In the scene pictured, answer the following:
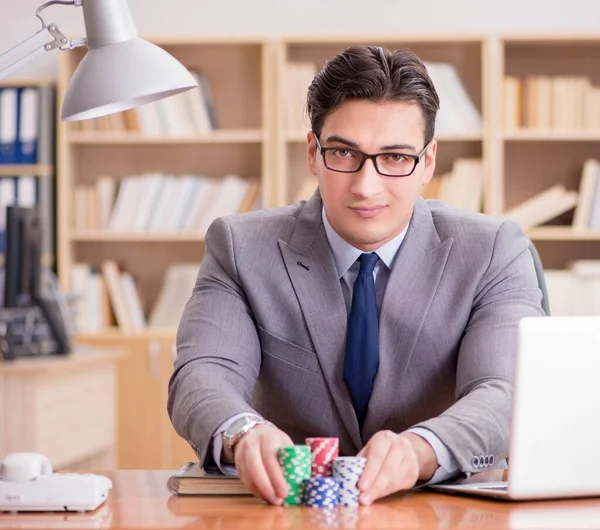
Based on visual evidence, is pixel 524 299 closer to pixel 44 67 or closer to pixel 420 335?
pixel 420 335

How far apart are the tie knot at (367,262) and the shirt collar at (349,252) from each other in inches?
0.4

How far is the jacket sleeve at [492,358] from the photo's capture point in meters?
1.57

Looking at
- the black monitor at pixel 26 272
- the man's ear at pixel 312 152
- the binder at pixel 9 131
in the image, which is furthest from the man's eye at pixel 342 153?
the binder at pixel 9 131

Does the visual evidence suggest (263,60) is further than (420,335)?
Yes

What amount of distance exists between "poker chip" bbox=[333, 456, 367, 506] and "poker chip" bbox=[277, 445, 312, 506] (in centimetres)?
4

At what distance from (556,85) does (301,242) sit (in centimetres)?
268

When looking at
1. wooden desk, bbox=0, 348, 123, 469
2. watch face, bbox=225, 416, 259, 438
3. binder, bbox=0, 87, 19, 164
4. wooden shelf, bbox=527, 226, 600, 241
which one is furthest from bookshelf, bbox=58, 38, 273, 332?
watch face, bbox=225, 416, 259, 438

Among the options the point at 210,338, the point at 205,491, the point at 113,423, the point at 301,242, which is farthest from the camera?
the point at 113,423

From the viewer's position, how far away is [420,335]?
6.25 ft

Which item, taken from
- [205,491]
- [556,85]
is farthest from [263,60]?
[205,491]

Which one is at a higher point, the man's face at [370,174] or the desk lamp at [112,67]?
the desk lamp at [112,67]

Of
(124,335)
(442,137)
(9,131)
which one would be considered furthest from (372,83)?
(9,131)

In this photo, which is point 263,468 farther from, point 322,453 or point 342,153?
point 342,153

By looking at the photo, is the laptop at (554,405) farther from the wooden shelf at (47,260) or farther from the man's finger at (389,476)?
the wooden shelf at (47,260)
